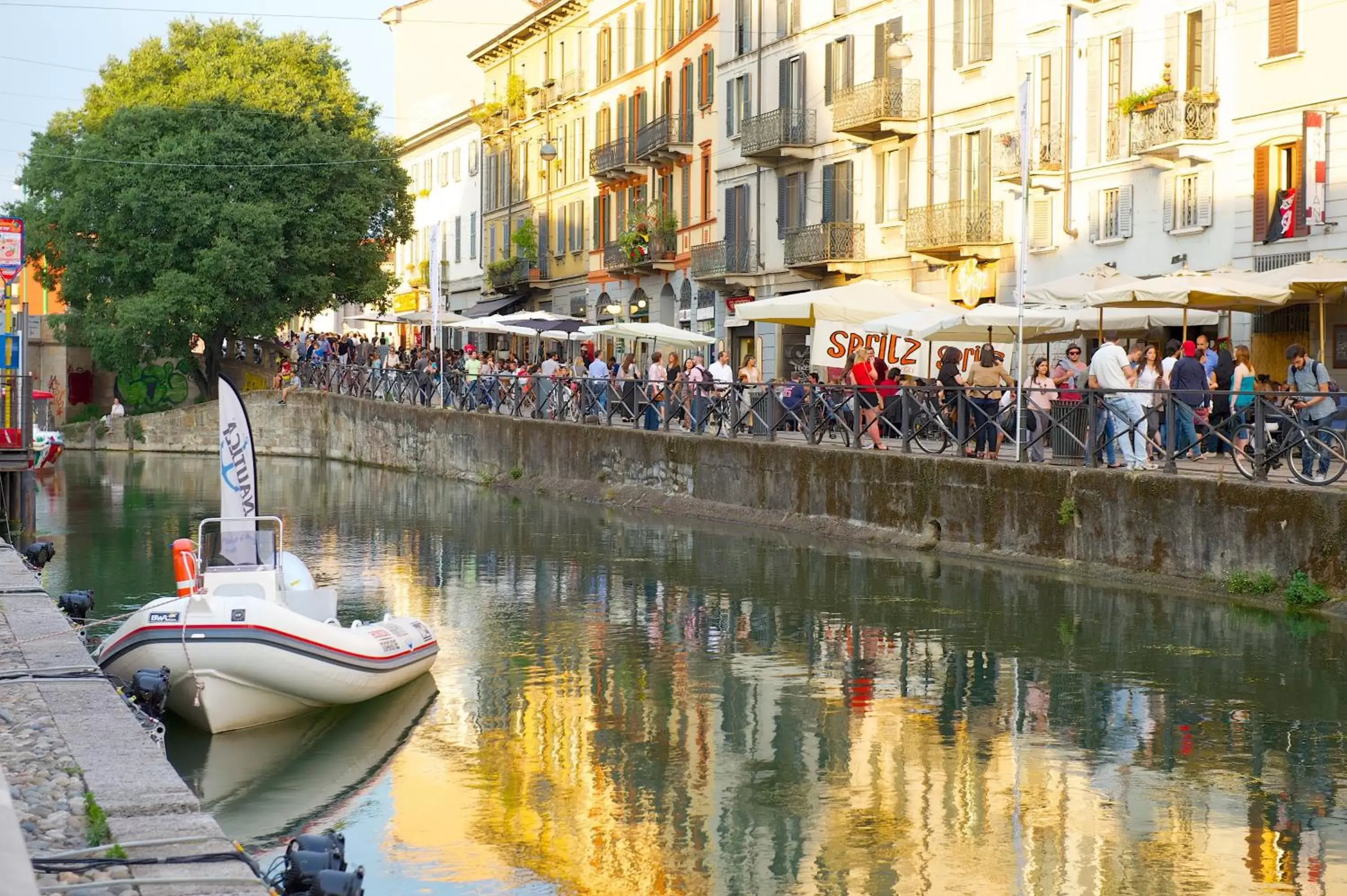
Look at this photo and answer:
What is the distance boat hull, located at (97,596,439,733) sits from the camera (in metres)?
12.9

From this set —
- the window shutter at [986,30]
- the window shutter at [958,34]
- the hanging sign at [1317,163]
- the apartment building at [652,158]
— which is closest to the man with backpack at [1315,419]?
the hanging sign at [1317,163]

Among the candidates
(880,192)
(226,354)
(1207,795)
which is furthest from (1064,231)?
(226,354)

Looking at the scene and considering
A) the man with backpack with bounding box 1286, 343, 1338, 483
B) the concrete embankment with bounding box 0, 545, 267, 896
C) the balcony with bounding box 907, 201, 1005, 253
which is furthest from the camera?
the balcony with bounding box 907, 201, 1005, 253

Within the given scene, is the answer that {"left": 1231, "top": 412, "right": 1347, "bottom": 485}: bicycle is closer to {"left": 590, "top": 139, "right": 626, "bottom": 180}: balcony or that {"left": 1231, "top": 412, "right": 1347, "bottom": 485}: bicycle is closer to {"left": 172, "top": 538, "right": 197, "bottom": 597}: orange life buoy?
{"left": 172, "top": 538, "right": 197, "bottom": 597}: orange life buoy

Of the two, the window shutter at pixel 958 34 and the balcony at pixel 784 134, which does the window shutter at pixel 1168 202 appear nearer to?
the window shutter at pixel 958 34

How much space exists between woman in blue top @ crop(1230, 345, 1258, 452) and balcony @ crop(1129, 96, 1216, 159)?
7.63m

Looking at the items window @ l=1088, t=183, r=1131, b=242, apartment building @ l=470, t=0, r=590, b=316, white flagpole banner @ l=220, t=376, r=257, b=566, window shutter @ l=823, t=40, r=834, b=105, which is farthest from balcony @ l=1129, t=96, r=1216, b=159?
apartment building @ l=470, t=0, r=590, b=316

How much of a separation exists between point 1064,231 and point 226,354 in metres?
31.1

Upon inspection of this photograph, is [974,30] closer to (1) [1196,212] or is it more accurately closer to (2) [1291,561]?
(1) [1196,212]

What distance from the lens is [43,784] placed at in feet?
29.0

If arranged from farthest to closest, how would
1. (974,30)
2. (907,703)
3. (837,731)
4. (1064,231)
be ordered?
(974,30) < (1064,231) < (907,703) < (837,731)

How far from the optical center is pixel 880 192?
38.3m

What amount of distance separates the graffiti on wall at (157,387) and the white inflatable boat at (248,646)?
41.7 m

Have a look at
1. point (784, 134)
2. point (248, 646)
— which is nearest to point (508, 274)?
point (784, 134)
